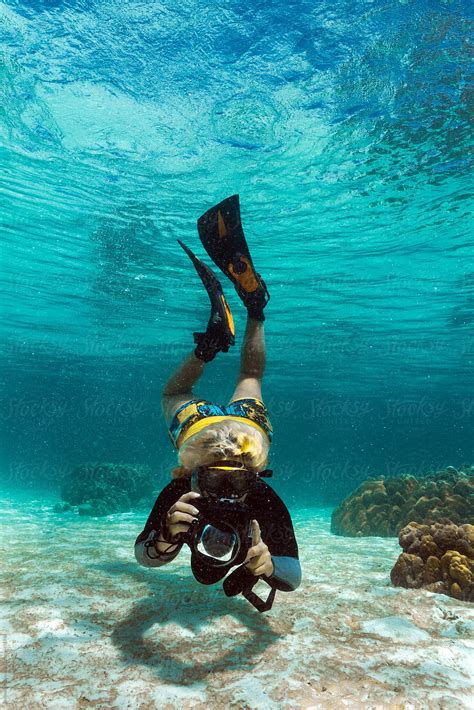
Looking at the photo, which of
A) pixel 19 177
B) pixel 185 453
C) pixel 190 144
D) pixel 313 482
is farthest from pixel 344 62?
pixel 313 482

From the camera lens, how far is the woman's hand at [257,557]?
3.03m

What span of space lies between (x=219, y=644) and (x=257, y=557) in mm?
978

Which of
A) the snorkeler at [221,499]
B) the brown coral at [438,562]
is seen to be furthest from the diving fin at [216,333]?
the brown coral at [438,562]

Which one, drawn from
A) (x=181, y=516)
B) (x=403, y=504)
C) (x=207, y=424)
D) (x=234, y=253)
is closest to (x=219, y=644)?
(x=181, y=516)

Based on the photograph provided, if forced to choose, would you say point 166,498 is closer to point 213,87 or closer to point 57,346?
point 213,87

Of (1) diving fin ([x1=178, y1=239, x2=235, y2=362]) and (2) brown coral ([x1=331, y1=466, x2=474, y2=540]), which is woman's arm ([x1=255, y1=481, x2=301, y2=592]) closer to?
(1) diving fin ([x1=178, y1=239, x2=235, y2=362])

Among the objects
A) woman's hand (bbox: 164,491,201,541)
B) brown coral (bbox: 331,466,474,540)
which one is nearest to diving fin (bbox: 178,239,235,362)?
woman's hand (bbox: 164,491,201,541)

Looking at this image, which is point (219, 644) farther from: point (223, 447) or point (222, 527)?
point (223, 447)

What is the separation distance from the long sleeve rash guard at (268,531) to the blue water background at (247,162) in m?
8.71

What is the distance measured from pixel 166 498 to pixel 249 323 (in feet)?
10.8

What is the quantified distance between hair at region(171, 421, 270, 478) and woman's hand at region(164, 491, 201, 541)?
1.12 feet

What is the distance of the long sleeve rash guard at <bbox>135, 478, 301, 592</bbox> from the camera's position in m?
3.49

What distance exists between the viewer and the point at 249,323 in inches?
252

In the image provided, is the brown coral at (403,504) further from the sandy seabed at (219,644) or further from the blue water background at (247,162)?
the blue water background at (247,162)
